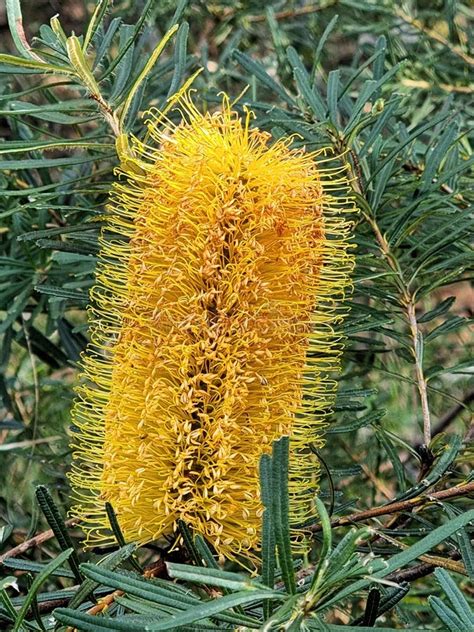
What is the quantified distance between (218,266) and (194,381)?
86 mm

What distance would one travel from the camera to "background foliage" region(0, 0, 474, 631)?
0.43m

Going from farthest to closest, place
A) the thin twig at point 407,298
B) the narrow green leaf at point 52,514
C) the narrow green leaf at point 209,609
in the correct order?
the thin twig at point 407,298 → the narrow green leaf at point 52,514 → the narrow green leaf at point 209,609

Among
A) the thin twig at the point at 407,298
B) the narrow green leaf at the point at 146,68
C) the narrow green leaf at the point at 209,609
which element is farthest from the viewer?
the thin twig at the point at 407,298

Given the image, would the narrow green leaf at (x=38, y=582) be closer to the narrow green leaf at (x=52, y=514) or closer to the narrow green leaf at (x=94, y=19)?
the narrow green leaf at (x=52, y=514)

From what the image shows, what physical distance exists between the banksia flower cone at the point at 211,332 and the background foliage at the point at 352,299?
0.05 m

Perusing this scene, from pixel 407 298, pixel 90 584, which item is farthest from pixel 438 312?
pixel 90 584

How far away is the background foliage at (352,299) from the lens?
0.43m

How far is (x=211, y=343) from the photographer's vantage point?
1.96ft

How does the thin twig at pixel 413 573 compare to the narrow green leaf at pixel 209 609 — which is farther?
the thin twig at pixel 413 573

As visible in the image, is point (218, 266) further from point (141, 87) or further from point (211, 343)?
point (141, 87)

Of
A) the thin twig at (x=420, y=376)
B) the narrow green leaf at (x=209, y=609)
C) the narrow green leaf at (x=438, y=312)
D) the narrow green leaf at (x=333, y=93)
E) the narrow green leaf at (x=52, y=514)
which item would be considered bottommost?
the narrow green leaf at (x=209, y=609)

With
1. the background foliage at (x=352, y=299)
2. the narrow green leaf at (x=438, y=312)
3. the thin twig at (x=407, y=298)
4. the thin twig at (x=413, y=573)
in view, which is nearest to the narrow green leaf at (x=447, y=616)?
the background foliage at (x=352, y=299)

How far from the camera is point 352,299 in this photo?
36.5 inches

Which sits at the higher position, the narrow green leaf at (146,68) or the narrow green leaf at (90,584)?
the narrow green leaf at (146,68)
